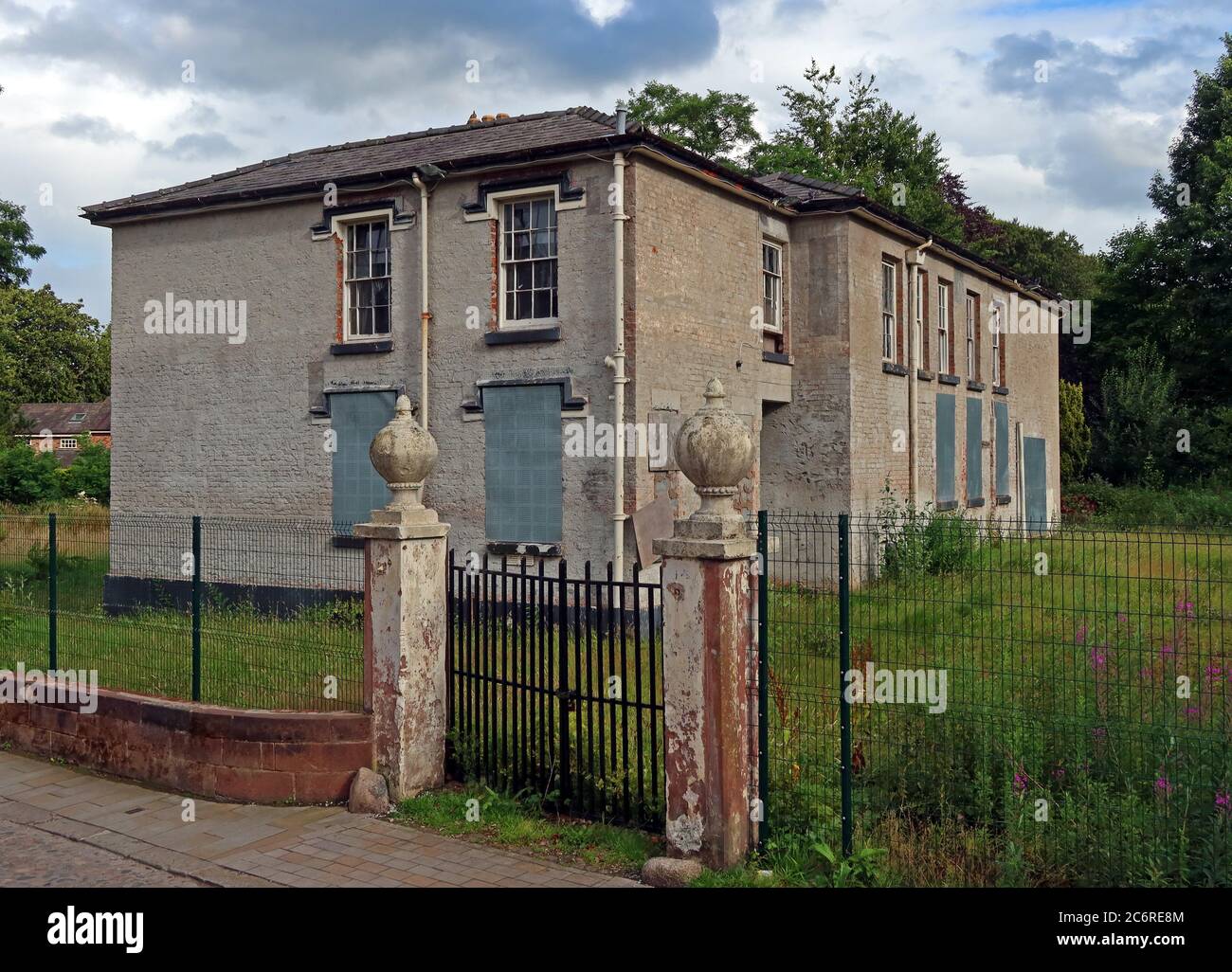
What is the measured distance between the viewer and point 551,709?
7738mm

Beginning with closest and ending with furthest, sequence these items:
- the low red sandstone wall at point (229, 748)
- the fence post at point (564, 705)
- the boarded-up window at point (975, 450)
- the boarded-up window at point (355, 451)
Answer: the fence post at point (564, 705) → the low red sandstone wall at point (229, 748) → the boarded-up window at point (355, 451) → the boarded-up window at point (975, 450)

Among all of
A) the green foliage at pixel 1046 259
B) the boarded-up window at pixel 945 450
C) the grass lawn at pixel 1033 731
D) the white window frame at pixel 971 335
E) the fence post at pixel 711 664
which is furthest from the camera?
the green foliage at pixel 1046 259

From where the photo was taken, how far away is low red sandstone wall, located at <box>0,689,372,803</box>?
27.1 feet

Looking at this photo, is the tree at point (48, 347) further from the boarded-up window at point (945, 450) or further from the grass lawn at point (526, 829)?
the grass lawn at point (526, 829)

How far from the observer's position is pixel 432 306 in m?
16.0

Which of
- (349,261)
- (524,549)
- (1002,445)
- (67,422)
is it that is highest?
(67,422)

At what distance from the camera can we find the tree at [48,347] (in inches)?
1887

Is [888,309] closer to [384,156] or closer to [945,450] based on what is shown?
[945,450]

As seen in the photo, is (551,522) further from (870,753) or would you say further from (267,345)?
(870,753)

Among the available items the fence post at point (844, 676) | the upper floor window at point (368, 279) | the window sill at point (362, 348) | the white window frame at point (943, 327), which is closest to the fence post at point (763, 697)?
the fence post at point (844, 676)

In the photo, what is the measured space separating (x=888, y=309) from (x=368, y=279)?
29.7 feet

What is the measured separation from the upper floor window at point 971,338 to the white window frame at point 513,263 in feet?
38.5

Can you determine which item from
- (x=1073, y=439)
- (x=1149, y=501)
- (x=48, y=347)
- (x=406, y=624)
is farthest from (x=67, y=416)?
(x=406, y=624)
